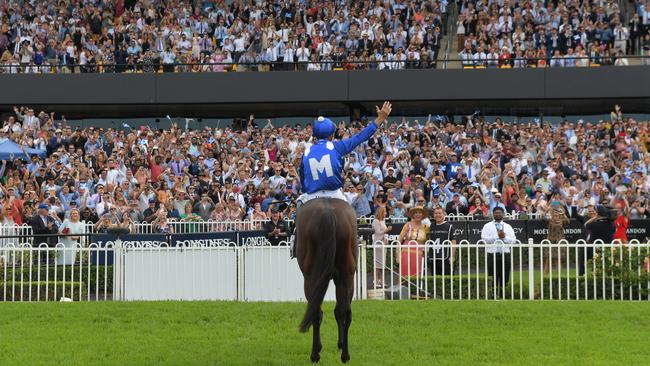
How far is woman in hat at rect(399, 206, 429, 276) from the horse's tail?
6.18m

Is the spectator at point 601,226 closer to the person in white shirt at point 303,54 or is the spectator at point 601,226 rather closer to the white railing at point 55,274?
the white railing at point 55,274

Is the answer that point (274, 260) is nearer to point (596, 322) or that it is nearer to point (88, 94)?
point (596, 322)

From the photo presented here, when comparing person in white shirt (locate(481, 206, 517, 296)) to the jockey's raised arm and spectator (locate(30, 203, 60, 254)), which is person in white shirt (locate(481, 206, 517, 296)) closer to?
the jockey's raised arm

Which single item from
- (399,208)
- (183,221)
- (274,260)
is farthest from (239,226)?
(274,260)

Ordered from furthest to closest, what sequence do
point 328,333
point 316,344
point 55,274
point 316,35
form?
point 316,35 < point 55,274 < point 328,333 < point 316,344

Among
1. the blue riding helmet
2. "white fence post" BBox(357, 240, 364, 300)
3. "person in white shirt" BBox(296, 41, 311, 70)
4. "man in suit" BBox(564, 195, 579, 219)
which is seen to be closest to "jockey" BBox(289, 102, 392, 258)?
the blue riding helmet

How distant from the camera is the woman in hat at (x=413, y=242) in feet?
53.8

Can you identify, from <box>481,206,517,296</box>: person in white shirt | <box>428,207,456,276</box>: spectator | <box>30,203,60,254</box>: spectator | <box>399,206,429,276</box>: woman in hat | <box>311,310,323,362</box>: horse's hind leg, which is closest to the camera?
<box>311,310,323,362</box>: horse's hind leg

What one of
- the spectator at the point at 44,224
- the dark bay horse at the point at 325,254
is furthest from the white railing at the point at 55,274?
the dark bay horse at the point at 325,254

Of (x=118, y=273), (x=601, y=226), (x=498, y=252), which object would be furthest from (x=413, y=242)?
(x=118, y=273)

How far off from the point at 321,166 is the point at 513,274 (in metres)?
6.84

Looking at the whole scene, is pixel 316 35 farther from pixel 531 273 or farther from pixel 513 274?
pixel 531 273

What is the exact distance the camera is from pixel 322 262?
10.1 meters

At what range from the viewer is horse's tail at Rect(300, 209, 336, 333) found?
1005 centimetres
